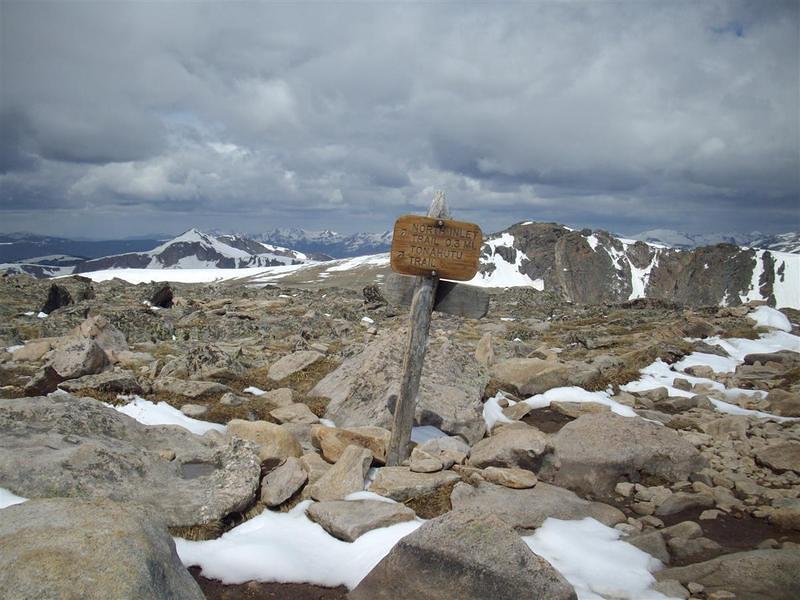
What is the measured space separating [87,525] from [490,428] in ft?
33.4

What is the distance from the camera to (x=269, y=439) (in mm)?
10023

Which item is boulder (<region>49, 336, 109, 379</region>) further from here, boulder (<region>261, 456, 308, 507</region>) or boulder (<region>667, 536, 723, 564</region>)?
boulder (<region>667, 536, 723, 564</region>)

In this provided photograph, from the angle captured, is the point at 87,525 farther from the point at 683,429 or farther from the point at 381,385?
the point at 683,429

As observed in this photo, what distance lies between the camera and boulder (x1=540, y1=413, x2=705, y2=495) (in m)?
9.91

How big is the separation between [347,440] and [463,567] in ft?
16.5

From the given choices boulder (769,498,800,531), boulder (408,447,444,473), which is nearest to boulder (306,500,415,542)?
boulder (408,447,444,473)

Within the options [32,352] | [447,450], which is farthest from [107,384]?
[447,450]

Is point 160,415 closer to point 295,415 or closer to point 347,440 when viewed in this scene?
point 295,415

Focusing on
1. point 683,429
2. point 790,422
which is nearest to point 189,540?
point 683,429

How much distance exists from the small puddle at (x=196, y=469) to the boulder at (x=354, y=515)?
6.05 feet

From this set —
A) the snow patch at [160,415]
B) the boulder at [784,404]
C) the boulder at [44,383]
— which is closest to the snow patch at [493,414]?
the snow patch at [160,415]

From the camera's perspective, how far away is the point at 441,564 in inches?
227

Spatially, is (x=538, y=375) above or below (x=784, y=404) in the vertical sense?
below

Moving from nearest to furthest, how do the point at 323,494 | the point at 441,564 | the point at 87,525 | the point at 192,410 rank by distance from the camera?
the point at 87,525
the point at 441,564
the point at 323,494
the point at 192,410
